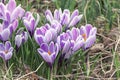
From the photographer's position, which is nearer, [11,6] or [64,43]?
[64,43]

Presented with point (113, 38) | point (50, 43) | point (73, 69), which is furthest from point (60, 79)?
point (113, 38)

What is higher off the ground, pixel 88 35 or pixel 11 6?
pixel 11 6

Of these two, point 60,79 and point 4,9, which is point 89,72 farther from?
point 4,9

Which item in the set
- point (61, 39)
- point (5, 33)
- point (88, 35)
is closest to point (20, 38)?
point (5, 33)

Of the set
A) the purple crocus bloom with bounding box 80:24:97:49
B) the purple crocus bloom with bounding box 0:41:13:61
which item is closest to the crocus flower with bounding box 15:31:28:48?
the purple crocus bloom with bounding box 0:41:13:61

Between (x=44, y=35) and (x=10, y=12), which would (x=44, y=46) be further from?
(x=10, y=12)
